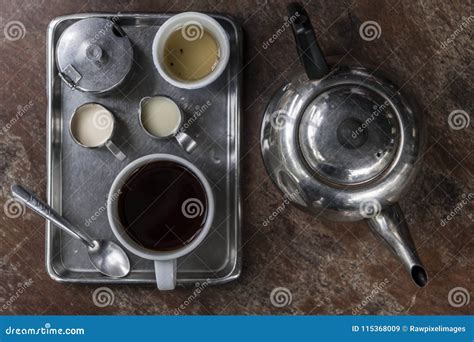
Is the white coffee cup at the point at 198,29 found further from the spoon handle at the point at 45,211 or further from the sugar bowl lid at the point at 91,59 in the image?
the spoon handle at the point at 45,211

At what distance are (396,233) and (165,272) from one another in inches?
14.9

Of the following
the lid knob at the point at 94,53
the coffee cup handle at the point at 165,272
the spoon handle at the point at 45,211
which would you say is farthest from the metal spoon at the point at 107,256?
the lid knob at the point at 94,53

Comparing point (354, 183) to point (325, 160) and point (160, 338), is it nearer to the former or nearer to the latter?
point (325, 160)

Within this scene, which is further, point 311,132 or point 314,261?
point 314,261

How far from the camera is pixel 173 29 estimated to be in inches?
40.5

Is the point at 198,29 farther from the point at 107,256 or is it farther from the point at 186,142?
the point at 107,256

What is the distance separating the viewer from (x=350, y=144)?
0.85 meters

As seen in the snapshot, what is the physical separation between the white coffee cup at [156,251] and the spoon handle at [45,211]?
0.10 m

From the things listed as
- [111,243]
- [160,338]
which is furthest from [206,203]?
[160,338]

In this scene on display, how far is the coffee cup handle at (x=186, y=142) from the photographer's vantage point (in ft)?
3.40

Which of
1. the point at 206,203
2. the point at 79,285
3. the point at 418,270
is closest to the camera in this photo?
the point at 418,270

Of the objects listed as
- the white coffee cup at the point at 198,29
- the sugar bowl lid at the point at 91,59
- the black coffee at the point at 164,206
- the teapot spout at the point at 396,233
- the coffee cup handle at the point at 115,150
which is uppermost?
the sugar bowl lid at the point at 91,59

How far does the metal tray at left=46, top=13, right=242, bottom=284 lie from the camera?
106 centimetres

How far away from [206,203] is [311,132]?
24cm
